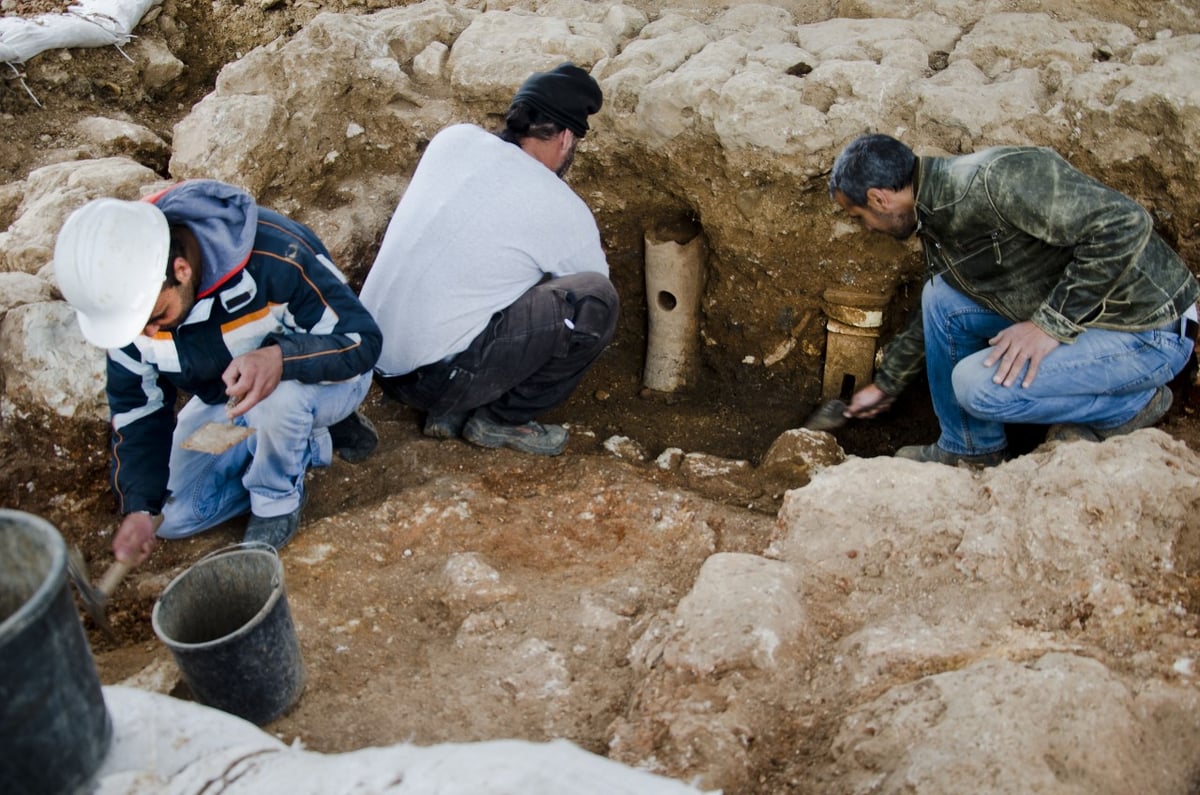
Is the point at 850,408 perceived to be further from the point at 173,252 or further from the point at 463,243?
the point at 173,252

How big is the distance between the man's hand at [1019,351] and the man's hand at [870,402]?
0.63 meters

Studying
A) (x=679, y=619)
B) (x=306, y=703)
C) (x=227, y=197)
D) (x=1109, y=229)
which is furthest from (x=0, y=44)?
(x=1109, y=229)

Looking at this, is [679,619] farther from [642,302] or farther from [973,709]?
[642,302]

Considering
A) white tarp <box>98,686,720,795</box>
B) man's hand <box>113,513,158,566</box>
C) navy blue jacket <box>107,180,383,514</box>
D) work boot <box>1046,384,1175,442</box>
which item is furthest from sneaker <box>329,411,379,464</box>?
work boot <box>1046,384,1175,442</box>

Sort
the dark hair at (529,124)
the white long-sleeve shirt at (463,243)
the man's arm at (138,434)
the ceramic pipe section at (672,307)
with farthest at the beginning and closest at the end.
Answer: the ceramic pipe section at (672,307), the dark hair at (529,124), the white long-sleeve shirt at (463,243), the man's arm at (138,434)

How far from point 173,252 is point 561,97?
146 centimetres

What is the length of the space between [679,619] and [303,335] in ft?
4.71

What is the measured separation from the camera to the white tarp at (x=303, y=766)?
60.8 inches

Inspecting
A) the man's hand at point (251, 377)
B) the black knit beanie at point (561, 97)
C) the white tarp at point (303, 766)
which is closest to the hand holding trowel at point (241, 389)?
the man's hand at point (251, 377)

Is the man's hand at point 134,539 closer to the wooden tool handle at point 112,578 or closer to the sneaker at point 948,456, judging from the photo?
the wooden tool handle at point 112,578

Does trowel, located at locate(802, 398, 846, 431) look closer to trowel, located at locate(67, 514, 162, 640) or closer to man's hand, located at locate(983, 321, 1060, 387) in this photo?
man's hand, located at locate(983, 321, 1060, 387)

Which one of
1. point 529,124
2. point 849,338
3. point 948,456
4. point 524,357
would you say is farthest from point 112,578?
point 849,338

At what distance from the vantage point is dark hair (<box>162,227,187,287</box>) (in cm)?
251

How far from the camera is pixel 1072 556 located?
7.95 feet
